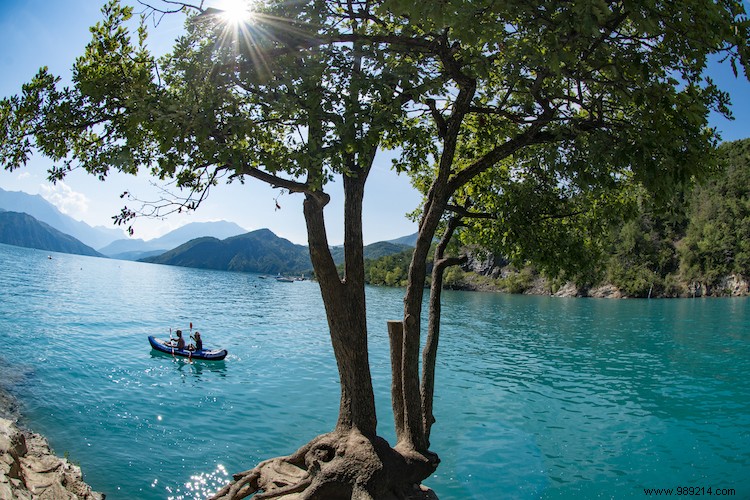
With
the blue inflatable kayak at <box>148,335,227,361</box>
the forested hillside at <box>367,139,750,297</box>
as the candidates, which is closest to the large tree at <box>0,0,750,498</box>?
the blue inflatable kayak at <box>148,335,227,361</box>

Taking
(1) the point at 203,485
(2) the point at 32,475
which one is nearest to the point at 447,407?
(1) the point at 203,485

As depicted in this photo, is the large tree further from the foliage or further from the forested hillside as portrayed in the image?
the foliage

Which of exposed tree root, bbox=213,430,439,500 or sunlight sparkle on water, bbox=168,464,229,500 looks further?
sunlight sparkle on water, bbox=168,464,229,500

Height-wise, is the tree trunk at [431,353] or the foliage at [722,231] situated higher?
the foliage at [722,231]

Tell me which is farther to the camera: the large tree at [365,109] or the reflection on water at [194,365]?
the reflection on water at [194,365]

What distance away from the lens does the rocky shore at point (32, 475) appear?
27.1 feet

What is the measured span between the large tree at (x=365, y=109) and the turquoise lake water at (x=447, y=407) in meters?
8.52

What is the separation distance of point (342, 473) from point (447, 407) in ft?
57.1

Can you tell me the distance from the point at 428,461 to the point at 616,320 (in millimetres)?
71588

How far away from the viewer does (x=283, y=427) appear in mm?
20234

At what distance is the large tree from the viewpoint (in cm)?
512

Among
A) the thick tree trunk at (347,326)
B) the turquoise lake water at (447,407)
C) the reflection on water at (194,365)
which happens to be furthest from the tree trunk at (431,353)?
the reflection on water at (194,365)

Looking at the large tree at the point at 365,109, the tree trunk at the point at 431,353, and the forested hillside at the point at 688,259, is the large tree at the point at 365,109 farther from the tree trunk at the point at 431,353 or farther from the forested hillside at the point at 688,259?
the forested hillside at the point at 688,259

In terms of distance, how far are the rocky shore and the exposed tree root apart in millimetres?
3662
